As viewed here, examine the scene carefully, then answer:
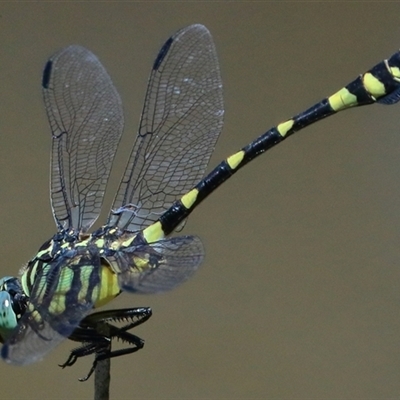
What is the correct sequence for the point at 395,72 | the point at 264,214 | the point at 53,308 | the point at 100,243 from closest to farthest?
1. the point at 53,308
2. the point at 100,243
3. the point at 395,72
4. the point at 264,214

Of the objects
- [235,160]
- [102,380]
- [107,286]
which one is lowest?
[102,380]

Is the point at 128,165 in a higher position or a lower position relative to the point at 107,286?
higher

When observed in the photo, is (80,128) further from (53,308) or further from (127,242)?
(53,308)

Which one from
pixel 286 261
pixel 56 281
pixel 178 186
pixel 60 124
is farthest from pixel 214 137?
pixel 286 261

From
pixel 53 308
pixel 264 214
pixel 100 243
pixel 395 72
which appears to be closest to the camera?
pixel 53 308

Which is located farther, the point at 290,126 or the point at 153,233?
the point at 290,126

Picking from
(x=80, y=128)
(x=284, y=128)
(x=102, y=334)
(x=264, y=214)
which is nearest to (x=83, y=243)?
(x=102, y=334)
